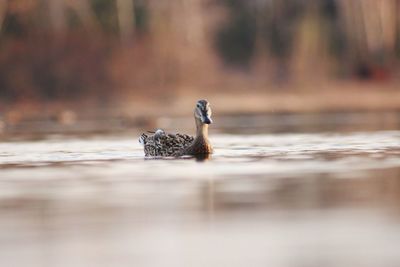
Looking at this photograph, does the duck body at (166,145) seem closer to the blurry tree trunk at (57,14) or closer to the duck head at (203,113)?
the duck head at (203,113)

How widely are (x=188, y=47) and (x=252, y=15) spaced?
13256 mm

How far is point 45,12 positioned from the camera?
48.1 m

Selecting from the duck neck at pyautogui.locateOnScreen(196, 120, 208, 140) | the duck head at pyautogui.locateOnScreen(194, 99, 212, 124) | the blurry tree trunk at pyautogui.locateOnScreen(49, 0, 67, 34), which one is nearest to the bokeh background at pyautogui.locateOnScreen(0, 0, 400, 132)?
the blurry tree trunk at pyautogui.locateOnScreen(49, 0, 67, 34)

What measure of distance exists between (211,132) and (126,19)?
23.1 metres

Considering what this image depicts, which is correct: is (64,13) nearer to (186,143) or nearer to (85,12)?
(85,12)

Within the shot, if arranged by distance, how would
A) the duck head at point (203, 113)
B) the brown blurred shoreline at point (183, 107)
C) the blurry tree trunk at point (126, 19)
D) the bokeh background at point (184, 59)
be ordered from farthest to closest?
the blurry tree trunk at point (126, 19) → the bokeh background at point (184, 59) → the brown blurred shoreline at point (183, 107) → the duck head at point (203, 113)

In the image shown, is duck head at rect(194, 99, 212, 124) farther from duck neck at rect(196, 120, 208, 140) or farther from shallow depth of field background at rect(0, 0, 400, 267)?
shallow depth of field background at rect(0, 0, 400, 267)

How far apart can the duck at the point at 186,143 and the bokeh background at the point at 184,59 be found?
1292cm

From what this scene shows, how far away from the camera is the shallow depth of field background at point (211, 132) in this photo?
10188mm

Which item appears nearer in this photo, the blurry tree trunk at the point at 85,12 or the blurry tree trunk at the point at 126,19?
the blurry tree trunk at the point at 85,12

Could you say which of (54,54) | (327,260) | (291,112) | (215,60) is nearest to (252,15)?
(215,60)

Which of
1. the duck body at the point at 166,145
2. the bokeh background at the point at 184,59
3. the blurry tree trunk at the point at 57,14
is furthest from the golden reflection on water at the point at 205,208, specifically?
the blurry tree trunk at the point at 57,14

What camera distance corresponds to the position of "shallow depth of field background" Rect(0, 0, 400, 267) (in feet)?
33.4

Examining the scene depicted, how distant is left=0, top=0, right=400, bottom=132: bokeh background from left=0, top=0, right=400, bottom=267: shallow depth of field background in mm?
78
